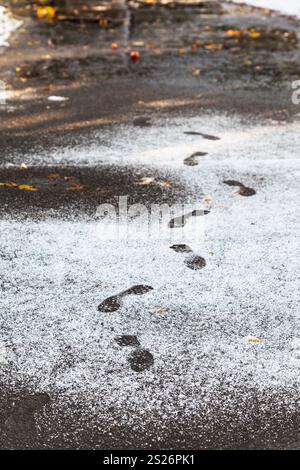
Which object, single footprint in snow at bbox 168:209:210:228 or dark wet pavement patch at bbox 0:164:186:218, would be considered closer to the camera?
single footprint in snow at bbox 168:209:210:228

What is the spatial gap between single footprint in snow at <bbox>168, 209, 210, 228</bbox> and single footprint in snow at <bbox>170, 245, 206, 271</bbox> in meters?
0.27

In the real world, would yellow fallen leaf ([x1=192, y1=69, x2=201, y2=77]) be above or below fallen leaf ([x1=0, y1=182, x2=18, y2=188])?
above

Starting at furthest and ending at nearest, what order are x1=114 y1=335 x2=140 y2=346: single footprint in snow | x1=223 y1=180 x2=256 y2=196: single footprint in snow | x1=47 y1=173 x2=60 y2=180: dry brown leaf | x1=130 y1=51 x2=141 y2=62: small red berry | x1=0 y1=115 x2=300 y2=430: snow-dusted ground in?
x1=130 y1=51 x2=141 y2=62: small red berry
x1=47 y1=173 x2=60 y2=180: dry brown leaf
x1=223 y1=180 x2=256 y2=196: single footprint in snow
x1=114 y1=335 x2=140 y2=346: single footprint in snow
x1=0 y1=115 x2=300 y2=430: snow-dusted ground

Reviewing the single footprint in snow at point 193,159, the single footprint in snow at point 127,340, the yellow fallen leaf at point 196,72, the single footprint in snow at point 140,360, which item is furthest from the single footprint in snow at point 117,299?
the yellow fallen leaf at point 196,72

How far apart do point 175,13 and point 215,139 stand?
739 cm

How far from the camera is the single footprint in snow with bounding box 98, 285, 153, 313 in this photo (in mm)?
3312

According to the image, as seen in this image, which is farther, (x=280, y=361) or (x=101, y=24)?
(x=101, y=24)

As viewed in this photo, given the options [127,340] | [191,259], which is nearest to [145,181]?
[191,259]

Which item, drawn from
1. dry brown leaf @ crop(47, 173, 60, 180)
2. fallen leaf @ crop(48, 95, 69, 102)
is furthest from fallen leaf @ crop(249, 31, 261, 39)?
dry brown leaf @ crop(47, 173, 60, 180)

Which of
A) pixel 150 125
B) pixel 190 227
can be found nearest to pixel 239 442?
pixel 190 227

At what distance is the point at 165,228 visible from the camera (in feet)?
13.5

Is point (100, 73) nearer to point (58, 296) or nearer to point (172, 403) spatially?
point (58, 296)

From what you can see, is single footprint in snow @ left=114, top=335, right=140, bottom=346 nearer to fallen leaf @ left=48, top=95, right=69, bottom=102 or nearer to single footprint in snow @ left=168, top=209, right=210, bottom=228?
single footprint in snow @ left=168, top=209, right=210, bottom=228

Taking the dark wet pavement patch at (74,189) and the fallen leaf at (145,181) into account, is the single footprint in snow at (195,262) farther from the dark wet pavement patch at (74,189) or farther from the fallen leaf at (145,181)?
the fallen leaf at (145,181)
